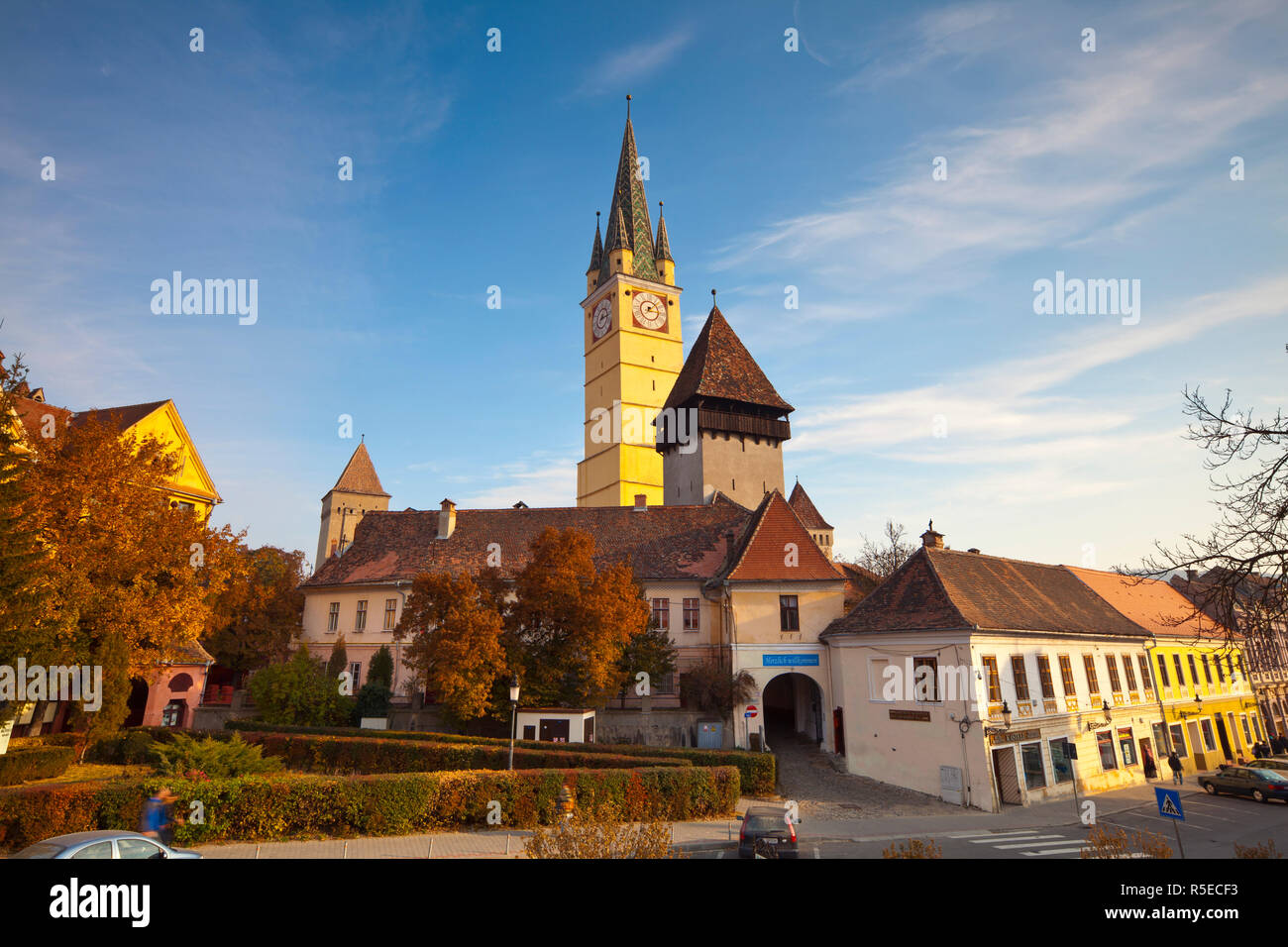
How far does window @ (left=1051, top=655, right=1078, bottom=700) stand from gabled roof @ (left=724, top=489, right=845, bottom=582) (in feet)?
30.9

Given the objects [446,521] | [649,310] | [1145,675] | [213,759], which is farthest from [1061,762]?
[649,310]

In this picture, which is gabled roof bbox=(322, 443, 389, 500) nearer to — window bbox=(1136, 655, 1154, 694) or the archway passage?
the archway passage

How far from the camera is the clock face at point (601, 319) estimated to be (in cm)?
7712

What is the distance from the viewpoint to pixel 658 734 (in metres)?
30.0

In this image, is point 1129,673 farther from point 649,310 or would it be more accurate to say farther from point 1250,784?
point 649,310

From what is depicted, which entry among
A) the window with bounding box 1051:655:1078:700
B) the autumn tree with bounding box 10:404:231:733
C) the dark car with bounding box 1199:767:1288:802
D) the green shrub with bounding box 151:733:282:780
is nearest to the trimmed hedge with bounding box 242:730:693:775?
the green shrub with bounding box 151:733:282:780

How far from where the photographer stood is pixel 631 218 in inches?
3152

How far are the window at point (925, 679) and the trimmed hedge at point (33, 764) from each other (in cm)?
2984

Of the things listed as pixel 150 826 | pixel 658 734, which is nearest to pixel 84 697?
pixel 150 826

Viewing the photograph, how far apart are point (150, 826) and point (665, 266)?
245 feet

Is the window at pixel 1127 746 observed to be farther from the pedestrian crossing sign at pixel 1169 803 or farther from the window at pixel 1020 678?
the pedestrian crossing sign at pixel 1169 803

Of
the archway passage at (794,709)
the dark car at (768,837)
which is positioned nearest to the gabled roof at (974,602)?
the archway passage at (794,709)

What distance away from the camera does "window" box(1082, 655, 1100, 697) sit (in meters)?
30.0
